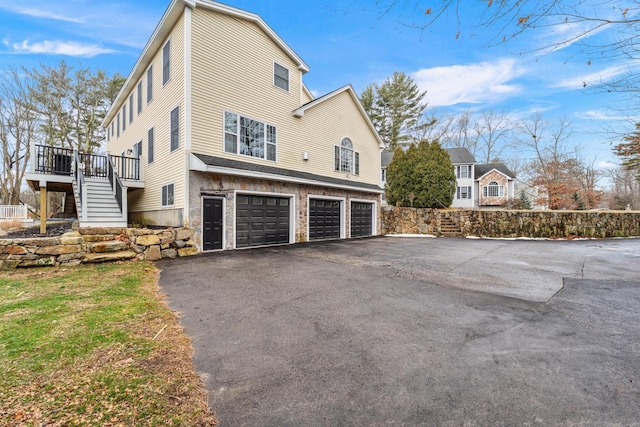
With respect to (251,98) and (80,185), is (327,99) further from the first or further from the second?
(80,185)

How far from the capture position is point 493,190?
2966 cm

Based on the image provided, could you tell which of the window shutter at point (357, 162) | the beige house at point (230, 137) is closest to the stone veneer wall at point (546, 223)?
the window shutter at point (357, 162)

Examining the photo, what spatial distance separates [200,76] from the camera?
29.5ft

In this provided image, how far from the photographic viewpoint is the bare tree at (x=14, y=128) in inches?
808

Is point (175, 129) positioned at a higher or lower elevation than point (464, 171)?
lower

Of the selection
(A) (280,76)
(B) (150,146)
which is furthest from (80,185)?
(A) (280,76)

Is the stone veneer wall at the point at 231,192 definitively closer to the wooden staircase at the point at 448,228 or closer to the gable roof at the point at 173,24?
the gable roof at the point at 173,24

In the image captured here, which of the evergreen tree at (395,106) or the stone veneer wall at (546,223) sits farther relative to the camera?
the evergreen tree at (395,106)

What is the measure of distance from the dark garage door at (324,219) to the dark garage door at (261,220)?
1538 mm

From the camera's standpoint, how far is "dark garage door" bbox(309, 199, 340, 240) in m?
12.5

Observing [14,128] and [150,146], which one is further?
[14,128]

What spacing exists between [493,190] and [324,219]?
25.4 meters

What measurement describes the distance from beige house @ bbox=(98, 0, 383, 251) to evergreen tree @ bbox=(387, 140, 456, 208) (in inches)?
218

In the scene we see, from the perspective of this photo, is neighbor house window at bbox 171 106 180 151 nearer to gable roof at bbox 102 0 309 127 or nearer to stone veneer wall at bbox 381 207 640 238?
gable roof at bbox 102 0 309 127
